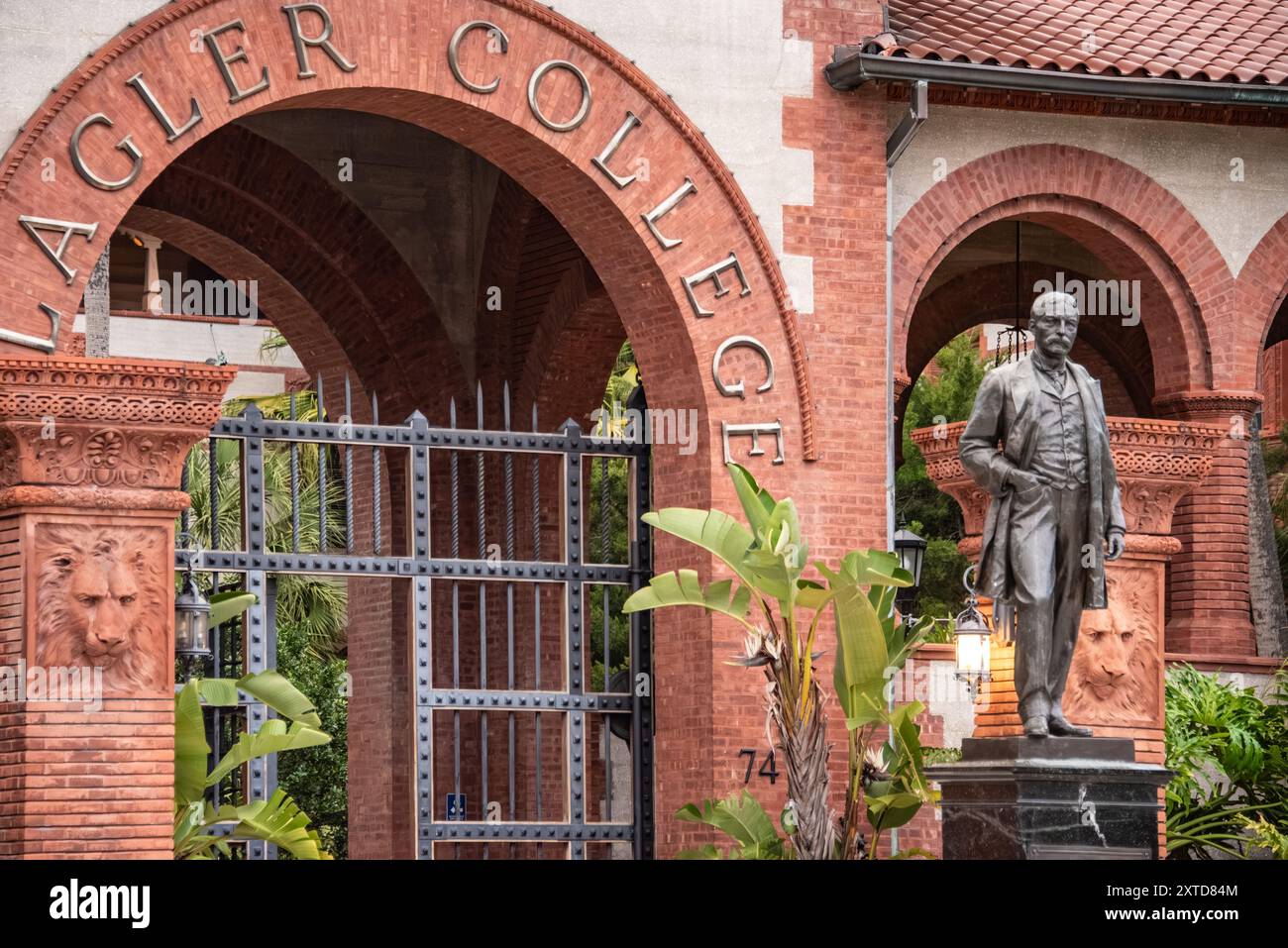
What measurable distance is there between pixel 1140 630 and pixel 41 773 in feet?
24.4

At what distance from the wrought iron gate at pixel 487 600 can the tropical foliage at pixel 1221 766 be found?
380 cm

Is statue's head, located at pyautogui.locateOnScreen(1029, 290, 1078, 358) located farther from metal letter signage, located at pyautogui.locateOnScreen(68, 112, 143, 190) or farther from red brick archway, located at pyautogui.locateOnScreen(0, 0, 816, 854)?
metal letter signage, located at pyautogui.locateOnScreen(68, 112, 143, 190)

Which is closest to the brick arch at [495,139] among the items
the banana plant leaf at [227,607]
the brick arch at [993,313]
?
the banana plant leaf at [227,607]

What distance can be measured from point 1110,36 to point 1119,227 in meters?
1.49

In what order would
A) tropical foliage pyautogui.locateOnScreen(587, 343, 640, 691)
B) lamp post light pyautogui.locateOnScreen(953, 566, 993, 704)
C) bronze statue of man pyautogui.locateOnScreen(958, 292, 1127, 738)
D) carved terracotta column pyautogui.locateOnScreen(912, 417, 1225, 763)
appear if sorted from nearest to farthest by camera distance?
bronze statue of man pyautogui.locateOnScreen(958, 292, 1127, 738) < lamp post light pyautogui.locateOnScreen(953, 566, 993, 704) < carved terracotta column pyautogui.locateOnScreen(912, 417, 1225, 763) < tropical foliage pyautogui.locateOnScreen(587, 343, 640, 691)

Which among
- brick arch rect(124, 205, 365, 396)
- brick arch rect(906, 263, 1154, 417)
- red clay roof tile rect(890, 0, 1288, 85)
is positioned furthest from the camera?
brick arch rect(906, 263, 1154, 417)

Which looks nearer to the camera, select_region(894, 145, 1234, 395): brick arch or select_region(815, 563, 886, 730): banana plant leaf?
select_region(815, 563, 886, 730): banana plant leaf

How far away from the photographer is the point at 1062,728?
42.8ft

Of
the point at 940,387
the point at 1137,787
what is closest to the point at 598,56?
the point at 1137,787

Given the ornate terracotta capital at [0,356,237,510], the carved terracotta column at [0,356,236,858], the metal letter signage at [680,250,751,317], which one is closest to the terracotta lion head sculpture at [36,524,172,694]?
the carved terracotta column at [0,356,236,858]

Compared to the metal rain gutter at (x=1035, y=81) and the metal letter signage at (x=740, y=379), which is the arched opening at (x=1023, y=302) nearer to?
the metal rain gutter at (x=1035, y=81)

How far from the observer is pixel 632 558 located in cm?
1756

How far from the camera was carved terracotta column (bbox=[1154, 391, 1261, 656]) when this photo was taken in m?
18.8
